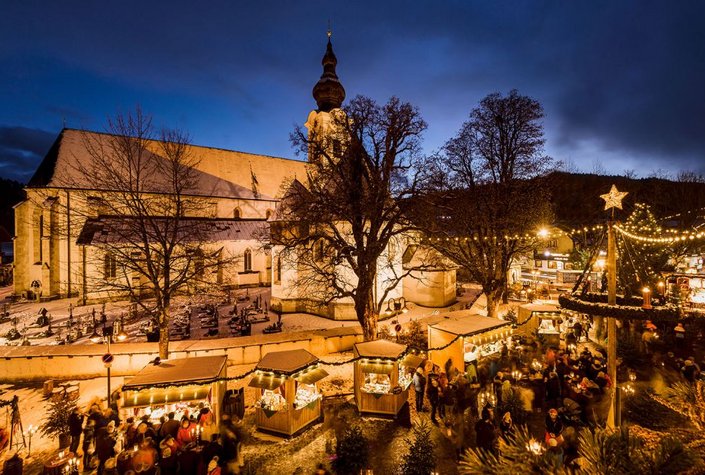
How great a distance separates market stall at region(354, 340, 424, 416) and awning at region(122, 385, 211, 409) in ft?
15.8

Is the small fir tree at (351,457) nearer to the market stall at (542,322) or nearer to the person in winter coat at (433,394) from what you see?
the person in winter coat at (433,394)

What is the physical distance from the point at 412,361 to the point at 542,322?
9.26 meters

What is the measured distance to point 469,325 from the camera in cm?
1377

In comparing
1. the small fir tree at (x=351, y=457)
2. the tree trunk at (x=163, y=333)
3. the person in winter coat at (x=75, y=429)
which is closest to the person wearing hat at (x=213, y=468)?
the small fir tree at (x=351, y=457)

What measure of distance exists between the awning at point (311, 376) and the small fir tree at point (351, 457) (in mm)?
2549

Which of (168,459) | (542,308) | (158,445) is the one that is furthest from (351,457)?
(542,308)

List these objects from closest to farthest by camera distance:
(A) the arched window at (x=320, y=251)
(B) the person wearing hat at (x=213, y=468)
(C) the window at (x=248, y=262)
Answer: (B) the person wearing hat at (x=213, y=468) < (A) the arched window at (x=320, y=251) < (C) the window at (x=248, y=262)

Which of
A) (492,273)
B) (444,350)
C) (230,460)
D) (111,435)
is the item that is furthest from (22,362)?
(492,273)

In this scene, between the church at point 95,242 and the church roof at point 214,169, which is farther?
the church roof at point 214,169

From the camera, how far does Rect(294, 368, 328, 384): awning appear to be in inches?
388

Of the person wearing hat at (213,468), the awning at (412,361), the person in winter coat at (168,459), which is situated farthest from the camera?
the awning at (412,361)

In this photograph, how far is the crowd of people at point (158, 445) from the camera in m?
7.37

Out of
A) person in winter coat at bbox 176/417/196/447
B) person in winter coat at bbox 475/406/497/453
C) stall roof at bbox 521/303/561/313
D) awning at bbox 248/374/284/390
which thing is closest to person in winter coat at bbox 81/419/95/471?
person in winter coat at bbox 176/417/196/447

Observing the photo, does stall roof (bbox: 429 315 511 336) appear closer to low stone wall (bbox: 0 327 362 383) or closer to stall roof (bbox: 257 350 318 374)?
stall roof (bbox: 257 350 318 374)
